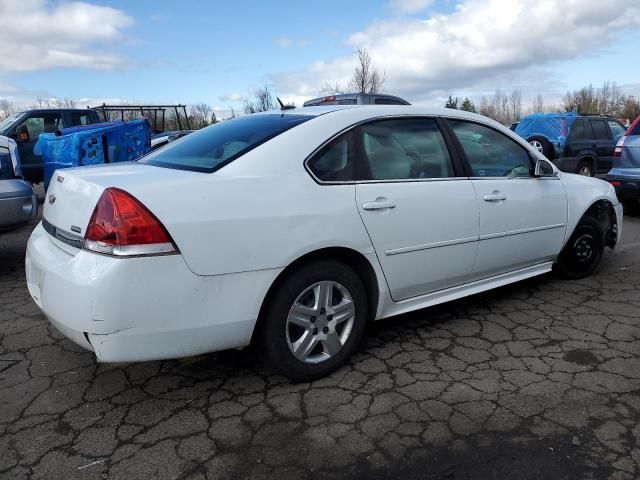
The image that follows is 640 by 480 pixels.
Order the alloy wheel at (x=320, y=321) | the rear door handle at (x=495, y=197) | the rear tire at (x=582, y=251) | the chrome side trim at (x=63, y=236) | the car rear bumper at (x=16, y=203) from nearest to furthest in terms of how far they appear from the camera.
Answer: the chrome side trim at (x=63, y=236)
the alloy wheel at (x=320, y=321)
the rear door handle at (x=495, y=197)
the rear tire at (x=582, y=251)
the car rear bumper at (x=16, y=203)

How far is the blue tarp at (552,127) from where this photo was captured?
1196 centimetres

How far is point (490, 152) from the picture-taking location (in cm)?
388

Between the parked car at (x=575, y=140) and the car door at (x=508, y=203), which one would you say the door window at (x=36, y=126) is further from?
the parked car at (x=575, y=140)

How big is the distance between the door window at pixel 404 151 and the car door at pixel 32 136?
9338 millimetres

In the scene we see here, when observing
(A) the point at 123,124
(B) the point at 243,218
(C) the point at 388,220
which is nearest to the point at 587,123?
(A) the point at 123,124

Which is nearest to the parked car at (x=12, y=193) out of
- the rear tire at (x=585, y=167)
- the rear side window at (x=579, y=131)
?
the rear side window at (x=579, y=131)

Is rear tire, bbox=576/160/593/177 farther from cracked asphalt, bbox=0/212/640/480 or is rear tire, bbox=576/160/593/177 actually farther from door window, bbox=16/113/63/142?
door window, bbox=16/113/63/142

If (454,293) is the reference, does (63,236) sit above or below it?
above

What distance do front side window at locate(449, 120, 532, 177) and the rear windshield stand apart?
1241 millimetres

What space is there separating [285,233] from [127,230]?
0.76m

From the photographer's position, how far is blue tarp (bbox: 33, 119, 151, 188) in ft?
23.1

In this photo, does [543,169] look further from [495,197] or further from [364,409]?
[364,409]

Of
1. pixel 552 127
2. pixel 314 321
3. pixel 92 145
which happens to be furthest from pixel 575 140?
pixel 314 321

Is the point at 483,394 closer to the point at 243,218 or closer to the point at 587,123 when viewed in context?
the point at 243,218
